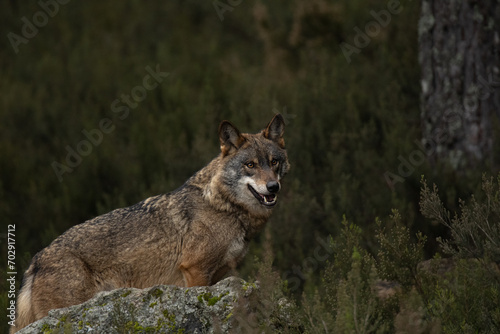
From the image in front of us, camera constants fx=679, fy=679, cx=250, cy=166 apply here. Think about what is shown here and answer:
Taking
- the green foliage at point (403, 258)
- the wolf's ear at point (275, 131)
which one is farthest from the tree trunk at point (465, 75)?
the green foliage at point (403, 258)

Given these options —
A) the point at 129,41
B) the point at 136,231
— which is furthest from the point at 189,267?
the point at 129,41

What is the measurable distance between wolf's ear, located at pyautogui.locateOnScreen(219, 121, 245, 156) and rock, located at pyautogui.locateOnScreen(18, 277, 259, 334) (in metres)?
1.68

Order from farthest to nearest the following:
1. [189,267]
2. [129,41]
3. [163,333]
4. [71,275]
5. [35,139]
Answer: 1. [129,41]
2. [35,139]
3. [189,267]
4. [71,275]
5. [163,333]

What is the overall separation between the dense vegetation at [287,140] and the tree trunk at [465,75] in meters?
0.34

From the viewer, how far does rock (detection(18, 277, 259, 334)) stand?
13.8 ft

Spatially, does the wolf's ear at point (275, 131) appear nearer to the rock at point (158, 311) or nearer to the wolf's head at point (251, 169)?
the wolf's head at point (251, 169)

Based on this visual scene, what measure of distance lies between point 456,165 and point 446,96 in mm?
845

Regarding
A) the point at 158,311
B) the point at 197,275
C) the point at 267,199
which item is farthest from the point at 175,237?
the point at 158,311

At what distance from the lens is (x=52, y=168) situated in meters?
10.5

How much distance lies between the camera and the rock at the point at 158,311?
13.8 ft

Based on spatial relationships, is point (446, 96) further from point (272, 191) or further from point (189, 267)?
point (189, 267)

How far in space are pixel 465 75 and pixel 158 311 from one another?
213 inches

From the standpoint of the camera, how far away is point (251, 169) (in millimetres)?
5672

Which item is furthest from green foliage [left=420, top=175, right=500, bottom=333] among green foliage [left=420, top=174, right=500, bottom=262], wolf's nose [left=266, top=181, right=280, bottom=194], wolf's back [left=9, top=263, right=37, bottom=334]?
wolf's back [left=9, top=263, right=37, bottom=334]
